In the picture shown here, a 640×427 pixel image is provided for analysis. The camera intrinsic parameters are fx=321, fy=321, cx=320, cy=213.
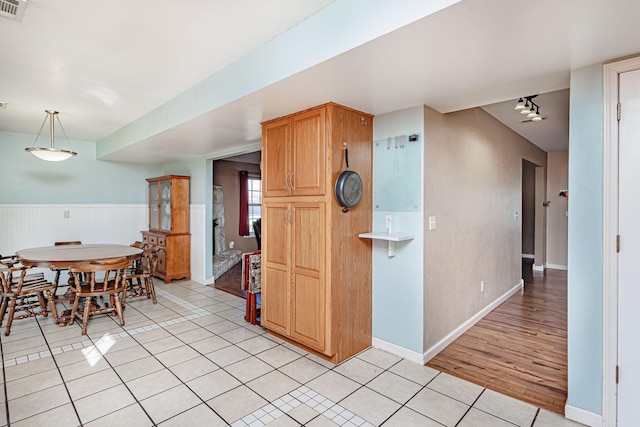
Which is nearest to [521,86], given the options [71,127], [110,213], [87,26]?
[87,26]

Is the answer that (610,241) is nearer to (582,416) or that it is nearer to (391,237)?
(582,416)

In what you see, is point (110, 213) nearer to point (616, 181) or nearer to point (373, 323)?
point (373, 323)

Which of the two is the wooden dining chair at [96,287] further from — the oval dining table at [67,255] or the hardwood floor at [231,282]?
the hardwood floor at [231,282]

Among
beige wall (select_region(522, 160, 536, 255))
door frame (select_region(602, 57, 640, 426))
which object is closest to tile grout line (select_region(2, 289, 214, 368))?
door frame (select_region(602, 57, 640, 426))

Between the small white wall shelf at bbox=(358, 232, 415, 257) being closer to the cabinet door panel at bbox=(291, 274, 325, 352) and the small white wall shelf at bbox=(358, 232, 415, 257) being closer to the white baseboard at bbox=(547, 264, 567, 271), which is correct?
the cabinet door panel at bbox=(291, 274, 325, 352)

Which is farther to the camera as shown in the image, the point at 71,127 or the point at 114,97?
the point at 71,127

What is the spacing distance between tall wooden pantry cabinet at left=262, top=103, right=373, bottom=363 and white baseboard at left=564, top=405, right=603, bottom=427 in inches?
59.8

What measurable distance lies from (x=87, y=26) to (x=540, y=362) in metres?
4.25

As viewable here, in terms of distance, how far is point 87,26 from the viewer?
2.01 m

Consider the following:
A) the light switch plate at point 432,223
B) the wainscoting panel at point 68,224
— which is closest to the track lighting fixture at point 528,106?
the light switch plate at point 432,223

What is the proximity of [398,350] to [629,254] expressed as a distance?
181 cm

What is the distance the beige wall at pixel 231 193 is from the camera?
725 cm

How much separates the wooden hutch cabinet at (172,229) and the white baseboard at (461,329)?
4.45m

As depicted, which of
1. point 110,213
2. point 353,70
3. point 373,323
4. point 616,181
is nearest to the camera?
point 616,181
